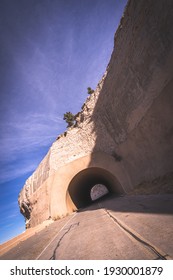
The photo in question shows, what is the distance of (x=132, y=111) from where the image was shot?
36.1 feet

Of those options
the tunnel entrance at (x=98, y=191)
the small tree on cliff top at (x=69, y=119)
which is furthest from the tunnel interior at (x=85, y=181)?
the tunnel entrance at (x=98, y=191)

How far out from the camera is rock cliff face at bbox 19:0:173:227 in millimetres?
7855

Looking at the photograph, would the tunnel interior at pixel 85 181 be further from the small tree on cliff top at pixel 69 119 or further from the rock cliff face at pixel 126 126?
the small tree on cliff top at pixel 69 119

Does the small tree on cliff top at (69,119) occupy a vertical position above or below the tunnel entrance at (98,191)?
above

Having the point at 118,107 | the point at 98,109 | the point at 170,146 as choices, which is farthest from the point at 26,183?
the point at 170,146

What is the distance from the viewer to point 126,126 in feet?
39.9

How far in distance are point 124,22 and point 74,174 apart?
37.6ft

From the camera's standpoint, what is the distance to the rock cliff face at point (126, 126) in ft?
25.8

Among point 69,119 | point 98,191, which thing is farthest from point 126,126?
point 98,191

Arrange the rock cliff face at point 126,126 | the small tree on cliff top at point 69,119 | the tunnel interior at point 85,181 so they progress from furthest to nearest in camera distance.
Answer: the small tree on cliff top at point 69,119
the tunnel interior at point 85,181
the rock cliff face at point 126,126

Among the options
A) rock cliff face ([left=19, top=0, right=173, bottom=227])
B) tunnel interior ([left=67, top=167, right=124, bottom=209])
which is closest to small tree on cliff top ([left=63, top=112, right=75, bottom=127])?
rock cliff face ([left=19, top=0, right=173, bottom=227])

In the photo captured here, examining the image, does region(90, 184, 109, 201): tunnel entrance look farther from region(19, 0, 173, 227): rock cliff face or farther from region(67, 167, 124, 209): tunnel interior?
region(19, 0, 173, 227): rock cliff face

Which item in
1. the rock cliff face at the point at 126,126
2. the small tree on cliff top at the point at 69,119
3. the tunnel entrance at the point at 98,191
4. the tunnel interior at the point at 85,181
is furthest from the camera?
the tunnel entrance at the point at 98,191
